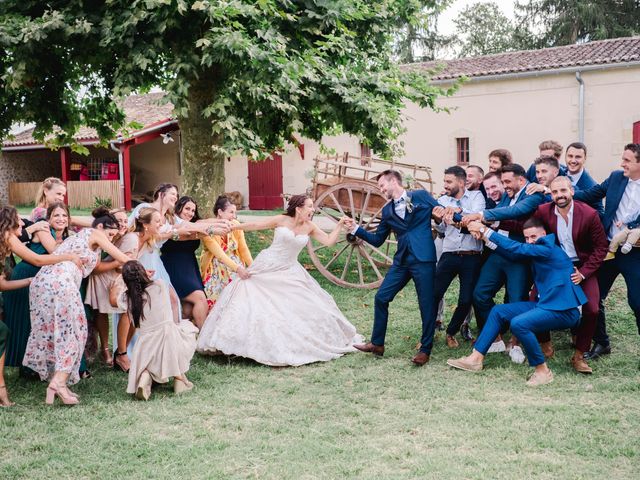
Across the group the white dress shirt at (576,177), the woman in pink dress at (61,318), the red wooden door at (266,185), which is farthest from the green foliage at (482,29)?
the woman in pink dress at (61,318)

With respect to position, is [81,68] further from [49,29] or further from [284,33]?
[284,33]

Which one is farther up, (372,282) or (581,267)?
(581,267)

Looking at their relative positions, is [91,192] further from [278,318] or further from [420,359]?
[420,359]

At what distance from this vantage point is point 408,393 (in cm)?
510

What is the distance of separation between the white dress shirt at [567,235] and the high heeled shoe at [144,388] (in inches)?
146

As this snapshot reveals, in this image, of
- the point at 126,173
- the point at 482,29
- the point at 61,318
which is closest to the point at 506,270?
the point at 61,318

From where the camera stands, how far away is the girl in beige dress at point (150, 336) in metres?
5.02

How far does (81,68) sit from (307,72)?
420 centimetres

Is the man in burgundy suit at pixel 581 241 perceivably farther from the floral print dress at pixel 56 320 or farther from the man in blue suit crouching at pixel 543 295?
the floral print dress at pixel 56 320

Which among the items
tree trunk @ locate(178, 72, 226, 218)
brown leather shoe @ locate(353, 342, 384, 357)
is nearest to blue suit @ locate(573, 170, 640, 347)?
brown leather shoe @ locate(353, 342, 384, 357)

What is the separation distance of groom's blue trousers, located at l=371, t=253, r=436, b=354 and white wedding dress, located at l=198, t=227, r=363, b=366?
58 centimetres

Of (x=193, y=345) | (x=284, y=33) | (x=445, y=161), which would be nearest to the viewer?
(x=193, y=345)

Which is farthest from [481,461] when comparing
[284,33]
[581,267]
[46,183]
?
[284,33]

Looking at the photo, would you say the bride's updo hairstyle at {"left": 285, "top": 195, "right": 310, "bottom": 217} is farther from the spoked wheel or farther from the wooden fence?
the wooden fence
